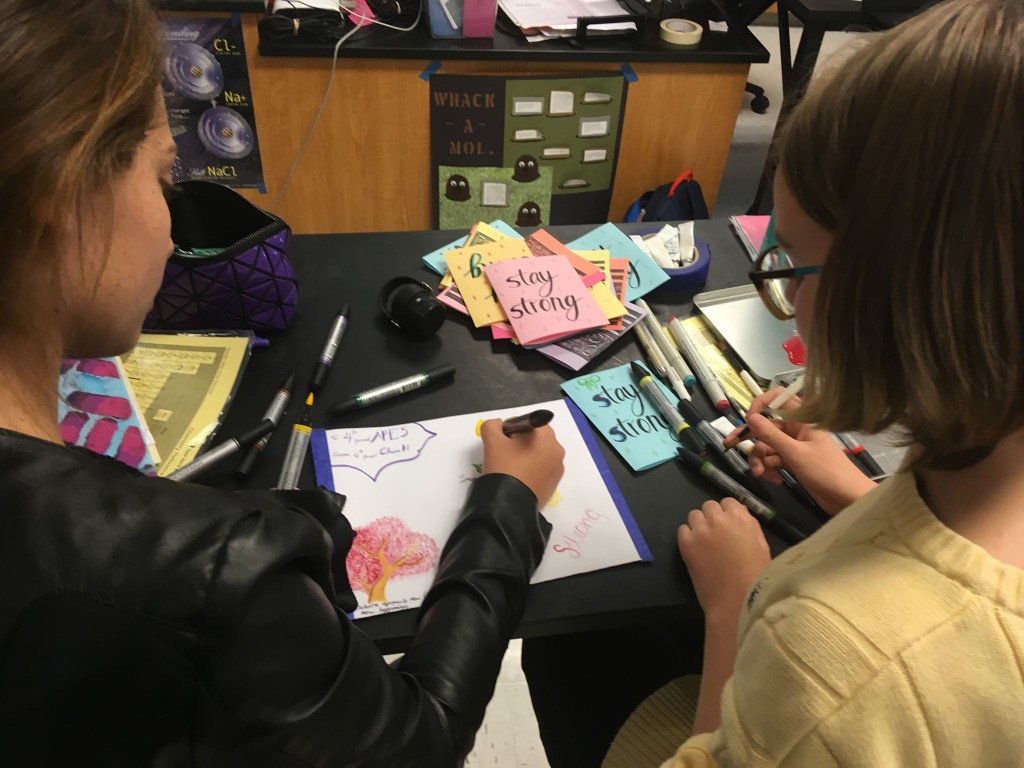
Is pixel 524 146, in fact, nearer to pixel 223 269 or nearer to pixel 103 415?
pixel 223 269

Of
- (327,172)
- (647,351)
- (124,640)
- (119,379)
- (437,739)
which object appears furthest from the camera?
(327,172)

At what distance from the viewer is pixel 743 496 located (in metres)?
0.83

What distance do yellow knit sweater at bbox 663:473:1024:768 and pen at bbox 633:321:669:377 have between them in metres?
0.45

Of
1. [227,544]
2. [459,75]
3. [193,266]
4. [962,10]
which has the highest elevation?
[962,10]

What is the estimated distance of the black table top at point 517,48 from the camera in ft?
6.01

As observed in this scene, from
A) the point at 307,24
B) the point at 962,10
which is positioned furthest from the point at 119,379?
the point at 307,24

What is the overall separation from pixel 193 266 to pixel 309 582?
527mm

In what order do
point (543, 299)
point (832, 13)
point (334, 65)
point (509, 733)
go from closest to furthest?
point (543, 299) < point (509, 733) < point (334, 65) < point (832, 13)

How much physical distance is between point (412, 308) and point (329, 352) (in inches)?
4.7

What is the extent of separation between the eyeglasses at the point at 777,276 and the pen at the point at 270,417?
54cm

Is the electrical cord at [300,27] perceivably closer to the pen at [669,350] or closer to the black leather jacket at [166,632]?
the pen at [669,350]

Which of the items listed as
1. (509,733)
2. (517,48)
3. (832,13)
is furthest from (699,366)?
(832,13)

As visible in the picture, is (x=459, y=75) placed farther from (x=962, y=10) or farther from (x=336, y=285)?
(x=962, y=10)

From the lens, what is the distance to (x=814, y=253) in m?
0.62
